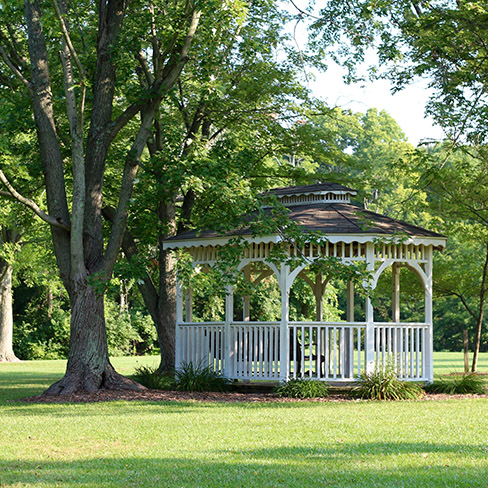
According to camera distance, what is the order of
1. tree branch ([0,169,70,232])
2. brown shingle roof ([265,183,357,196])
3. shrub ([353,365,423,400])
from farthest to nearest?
brown shingle roof ([265,183,357,196]), shrub ([353,365,423,400]), tree branch ([0,169,70,232])

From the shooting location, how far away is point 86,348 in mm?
14656

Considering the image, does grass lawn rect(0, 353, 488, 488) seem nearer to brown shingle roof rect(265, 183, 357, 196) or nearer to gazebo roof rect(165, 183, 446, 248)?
gazebo roof rect(165, 183, 446, 248)

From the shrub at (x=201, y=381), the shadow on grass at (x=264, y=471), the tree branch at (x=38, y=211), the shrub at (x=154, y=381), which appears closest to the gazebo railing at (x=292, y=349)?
the shrub at (x=201, y=381)

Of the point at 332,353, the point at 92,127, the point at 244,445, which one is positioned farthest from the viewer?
the point at 92,127

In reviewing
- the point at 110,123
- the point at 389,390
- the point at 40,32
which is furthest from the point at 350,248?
the point at 40,32

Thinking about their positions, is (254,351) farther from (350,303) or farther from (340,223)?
(350,303)

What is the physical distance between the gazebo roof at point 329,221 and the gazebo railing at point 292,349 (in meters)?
1.84

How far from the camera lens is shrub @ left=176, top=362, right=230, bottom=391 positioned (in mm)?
15711

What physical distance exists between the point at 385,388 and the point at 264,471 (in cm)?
786

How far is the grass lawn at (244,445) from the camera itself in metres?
6.77

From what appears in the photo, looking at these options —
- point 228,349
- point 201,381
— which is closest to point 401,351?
point 228,349

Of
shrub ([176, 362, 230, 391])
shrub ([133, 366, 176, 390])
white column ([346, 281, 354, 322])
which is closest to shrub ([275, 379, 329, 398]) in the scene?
shrub ([176, 362, 230, 391])

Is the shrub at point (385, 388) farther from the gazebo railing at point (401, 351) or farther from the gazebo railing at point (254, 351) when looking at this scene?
the gazebo railing at point (254, 351)

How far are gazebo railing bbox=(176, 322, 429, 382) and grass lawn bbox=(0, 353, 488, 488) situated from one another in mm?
2229
